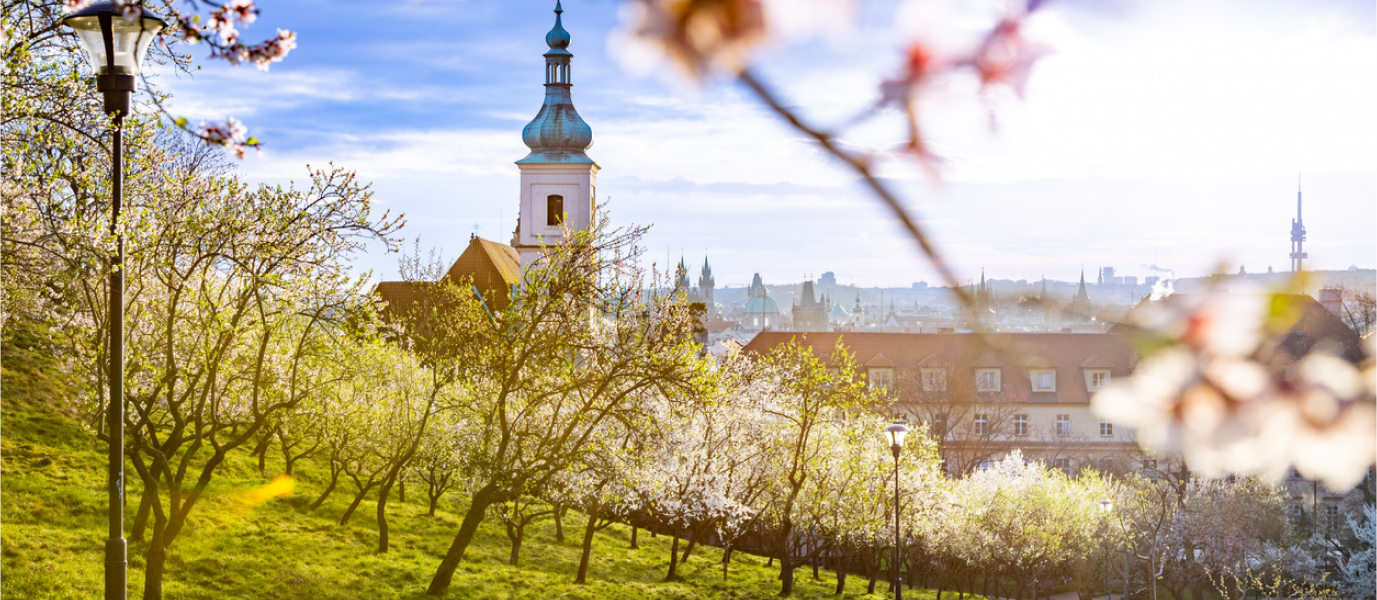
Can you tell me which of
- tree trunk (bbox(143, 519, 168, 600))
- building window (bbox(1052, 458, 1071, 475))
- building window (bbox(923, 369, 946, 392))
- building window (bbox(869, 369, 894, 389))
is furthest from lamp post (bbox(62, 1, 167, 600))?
building window (bbox(1052, 458, 1071, 475))

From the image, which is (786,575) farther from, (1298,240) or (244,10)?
(1298,240)

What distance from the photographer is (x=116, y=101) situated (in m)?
9.37

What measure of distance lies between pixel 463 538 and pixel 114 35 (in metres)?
11.6

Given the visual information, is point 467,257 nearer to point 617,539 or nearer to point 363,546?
point 617,539

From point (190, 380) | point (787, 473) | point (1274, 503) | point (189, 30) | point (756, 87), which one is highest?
point (189, 30)

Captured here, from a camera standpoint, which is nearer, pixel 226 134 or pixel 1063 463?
pixel 226 134

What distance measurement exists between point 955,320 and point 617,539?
1232 inches

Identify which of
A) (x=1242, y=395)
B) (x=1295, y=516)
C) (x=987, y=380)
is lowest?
(x=1295, y=516)

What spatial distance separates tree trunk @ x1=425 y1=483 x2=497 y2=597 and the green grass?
0.38m

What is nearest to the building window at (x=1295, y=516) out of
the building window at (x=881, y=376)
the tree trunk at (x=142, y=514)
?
the building window at (x=881, y=376)

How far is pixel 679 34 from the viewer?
4.16 ft

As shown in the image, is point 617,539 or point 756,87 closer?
point 756,87

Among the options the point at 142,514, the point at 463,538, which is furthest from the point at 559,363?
the point at 142,514

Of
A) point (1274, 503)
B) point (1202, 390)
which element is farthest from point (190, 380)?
point (1274, 503)
